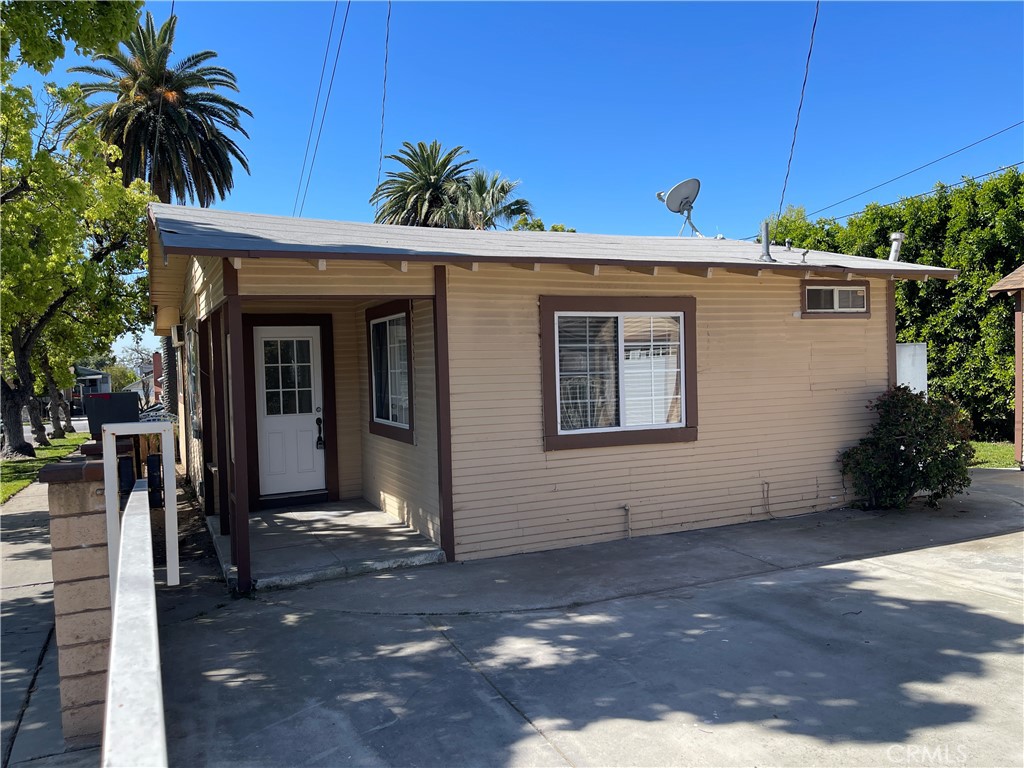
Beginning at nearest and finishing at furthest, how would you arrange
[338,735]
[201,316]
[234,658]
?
1. [338,735]
2. [234,658]
3. [201,316]

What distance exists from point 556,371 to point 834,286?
3.86m

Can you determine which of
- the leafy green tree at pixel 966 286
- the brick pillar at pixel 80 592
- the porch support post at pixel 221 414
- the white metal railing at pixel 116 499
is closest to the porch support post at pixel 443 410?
the porch support post at pixel 221 414

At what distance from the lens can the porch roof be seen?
229 inches

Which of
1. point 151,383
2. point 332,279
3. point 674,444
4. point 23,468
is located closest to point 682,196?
point 674,444

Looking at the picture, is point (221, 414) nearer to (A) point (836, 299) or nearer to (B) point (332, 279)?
(B) point (332, 279)

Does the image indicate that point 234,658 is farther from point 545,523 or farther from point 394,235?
point 394,235

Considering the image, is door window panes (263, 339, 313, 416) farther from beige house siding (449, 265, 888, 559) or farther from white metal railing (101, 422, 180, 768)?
white metal railing (101, 422, 180, 768)

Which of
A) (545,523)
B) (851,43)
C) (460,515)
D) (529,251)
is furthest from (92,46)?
(851,43)

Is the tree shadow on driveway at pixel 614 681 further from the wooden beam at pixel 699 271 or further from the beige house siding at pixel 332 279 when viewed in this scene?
the wooden beam at pixel 699 271

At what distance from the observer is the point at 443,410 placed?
6793 millimetres

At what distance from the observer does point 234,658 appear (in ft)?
15.5

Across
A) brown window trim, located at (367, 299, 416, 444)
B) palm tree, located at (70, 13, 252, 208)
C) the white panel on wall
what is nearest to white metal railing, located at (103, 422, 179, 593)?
brown window trim, located at (367, 299, 416, 444)

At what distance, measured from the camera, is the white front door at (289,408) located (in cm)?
894

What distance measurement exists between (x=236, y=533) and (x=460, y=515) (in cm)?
202
